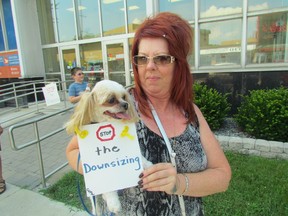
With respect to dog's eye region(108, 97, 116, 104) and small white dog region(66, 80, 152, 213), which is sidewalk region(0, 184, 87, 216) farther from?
dog's eye region(108, 97, 116, 104)

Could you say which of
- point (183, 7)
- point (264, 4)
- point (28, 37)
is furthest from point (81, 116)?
point (28, 37)

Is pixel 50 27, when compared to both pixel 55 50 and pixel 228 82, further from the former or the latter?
pixel 228 82

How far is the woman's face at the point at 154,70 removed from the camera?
48.9 inches

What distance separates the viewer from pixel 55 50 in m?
11.3

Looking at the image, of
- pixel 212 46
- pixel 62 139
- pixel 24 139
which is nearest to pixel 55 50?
pixel 24 139

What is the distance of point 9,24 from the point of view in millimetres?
11492

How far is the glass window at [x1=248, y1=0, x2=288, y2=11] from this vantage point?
5980mm

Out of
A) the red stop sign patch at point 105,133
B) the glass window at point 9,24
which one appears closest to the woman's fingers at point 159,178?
the red stop sign patch at point 105,133

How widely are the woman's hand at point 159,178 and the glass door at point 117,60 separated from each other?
8.06 m

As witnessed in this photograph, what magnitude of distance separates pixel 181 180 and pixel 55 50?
1138cm

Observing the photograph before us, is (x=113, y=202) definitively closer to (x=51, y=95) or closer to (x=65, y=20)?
(x=51, y=95)

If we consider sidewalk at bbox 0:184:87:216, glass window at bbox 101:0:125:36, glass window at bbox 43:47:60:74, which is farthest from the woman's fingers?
glass window at bbox 43:47:60:74

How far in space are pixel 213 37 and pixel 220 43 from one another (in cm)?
26

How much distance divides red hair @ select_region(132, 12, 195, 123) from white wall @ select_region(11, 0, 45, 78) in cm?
1105
